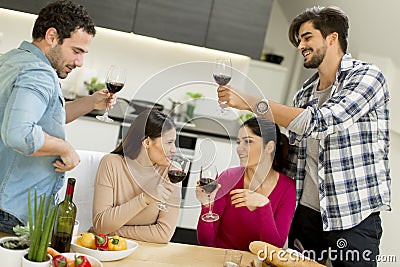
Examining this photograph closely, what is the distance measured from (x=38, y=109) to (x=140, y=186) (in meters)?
0.44

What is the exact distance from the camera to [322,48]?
2613 millimetres

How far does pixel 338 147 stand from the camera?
255 cm

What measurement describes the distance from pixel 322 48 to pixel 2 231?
4.75 ft

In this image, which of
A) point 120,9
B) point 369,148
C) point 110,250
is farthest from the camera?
point 120,9

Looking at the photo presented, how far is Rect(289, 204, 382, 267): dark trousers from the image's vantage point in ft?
8.38

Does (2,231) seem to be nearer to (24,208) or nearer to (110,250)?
(24,208)

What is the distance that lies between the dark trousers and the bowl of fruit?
0.93 metres

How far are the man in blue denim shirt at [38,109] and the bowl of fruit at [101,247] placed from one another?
196 mm

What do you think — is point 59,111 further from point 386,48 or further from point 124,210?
Answer: point 386,48

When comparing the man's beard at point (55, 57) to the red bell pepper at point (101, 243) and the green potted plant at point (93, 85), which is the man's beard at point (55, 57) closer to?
the red bell pepper at point (101, 243)

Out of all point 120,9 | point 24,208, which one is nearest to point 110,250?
point 24,208

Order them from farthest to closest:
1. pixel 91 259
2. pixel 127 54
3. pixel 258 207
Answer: pixel 127 54 < pixel 258 207 < pixel 91 259

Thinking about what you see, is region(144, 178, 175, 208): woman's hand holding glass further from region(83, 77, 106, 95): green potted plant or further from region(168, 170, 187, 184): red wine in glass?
region(83, 77, 106, 95): green potted plant

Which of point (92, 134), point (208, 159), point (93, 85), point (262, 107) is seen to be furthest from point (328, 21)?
point (93, 85)
